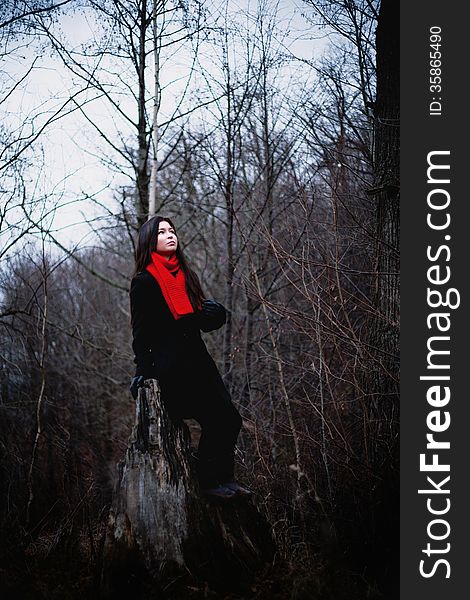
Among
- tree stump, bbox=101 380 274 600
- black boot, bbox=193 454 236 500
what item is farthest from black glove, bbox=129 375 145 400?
black boot, bbox=193 454 236 500

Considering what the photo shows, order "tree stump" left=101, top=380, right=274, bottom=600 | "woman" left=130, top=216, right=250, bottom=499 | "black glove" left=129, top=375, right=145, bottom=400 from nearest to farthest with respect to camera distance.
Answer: "tree stump" left=101, top=380, right=274, bottom=600, "black glove" left=129, top=375, right=145, bottom=400, "woman" left=130, top=216, right=250, bottom=499

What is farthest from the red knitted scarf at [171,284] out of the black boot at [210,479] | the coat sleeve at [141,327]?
the black boot at [210,479]

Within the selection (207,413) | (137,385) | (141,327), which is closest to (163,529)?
(207,413)

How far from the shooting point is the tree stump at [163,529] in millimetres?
3844

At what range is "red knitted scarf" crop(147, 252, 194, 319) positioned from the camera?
13.7ft

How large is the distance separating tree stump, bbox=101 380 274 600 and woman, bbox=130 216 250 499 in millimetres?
120

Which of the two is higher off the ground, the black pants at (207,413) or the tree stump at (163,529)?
the black pants at (207,413)

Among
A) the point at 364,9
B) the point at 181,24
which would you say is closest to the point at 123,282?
the point at 181,24

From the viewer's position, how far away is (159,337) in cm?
413

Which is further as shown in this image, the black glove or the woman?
the woman

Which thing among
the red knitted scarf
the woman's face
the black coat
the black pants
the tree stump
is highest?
the woman's face

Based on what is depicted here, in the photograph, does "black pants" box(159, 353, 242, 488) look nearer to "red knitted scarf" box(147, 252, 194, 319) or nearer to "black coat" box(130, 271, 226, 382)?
"black coat" box(130, 271, 226, 382)

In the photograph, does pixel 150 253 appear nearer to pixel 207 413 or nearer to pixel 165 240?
pixel 165 240

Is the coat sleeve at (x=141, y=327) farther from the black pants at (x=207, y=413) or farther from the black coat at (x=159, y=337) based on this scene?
the black pants at (x=207, y=413)
